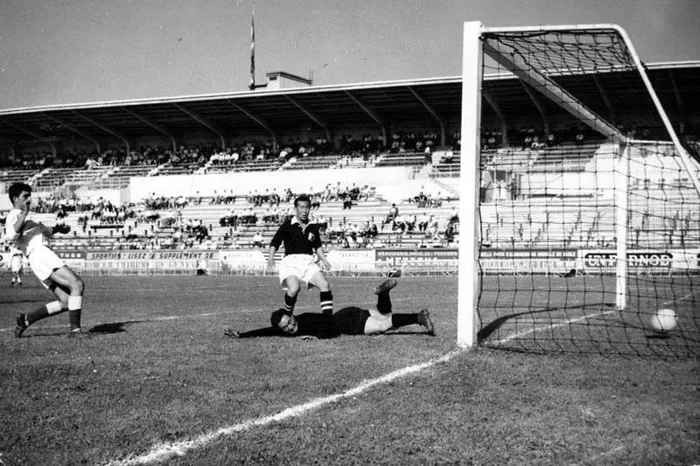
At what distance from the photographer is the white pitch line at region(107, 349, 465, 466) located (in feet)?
12.6

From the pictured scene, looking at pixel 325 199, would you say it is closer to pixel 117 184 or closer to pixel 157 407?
pixel 117 184

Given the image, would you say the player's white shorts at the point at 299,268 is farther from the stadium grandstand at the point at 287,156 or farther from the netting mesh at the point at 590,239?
the stadium grandstand at the point at 287,156

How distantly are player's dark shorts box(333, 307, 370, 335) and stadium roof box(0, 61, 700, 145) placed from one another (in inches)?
1139

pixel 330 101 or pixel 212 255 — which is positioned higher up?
pixel 330 101

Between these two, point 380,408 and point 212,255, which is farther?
point 212,255

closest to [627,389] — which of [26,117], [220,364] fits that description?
[220,364]

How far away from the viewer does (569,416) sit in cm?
464

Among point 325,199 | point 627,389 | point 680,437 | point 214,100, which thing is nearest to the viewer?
point 680,437

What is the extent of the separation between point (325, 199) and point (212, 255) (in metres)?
11.5

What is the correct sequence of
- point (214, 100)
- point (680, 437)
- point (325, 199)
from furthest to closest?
1. point (214, 100)
2. point (325, 199)
3. point (680, 437)

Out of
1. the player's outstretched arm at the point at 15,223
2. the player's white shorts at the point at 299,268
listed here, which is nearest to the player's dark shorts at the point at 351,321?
the player's white shorts at the point at 299,268

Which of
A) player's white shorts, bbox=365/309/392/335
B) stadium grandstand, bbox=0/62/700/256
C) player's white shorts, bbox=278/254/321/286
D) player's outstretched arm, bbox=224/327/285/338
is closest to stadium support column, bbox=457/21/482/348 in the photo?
player's white shorts, bbox=365/309/392/335

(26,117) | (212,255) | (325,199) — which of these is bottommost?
(212,255)

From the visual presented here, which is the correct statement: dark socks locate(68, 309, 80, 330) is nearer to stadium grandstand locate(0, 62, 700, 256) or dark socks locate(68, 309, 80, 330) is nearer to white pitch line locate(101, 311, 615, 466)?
white pitch line locate(101, 311, 615, 466)
